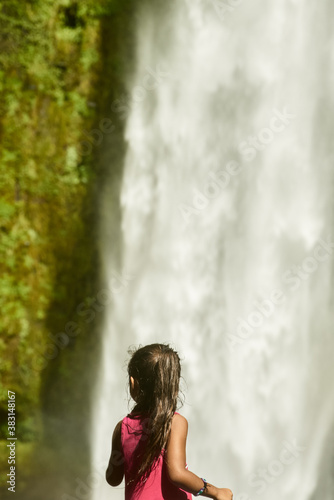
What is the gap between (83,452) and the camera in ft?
17.7

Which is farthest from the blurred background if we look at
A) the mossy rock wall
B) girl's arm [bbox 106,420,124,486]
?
girl's arm [bbox 106,420,124,486]

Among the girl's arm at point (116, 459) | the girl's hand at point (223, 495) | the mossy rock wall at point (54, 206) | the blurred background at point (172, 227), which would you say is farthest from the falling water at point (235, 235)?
the girl's hand at point (223, 495)

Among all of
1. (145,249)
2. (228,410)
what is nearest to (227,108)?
(145,249)

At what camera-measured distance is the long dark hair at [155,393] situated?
1.80 m

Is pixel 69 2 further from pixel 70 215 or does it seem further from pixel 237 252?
pixel 237 252

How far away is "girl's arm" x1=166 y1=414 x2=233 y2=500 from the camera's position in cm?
Result: 175

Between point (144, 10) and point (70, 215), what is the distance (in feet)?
7.54

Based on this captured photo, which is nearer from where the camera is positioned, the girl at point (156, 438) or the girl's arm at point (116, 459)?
→ the girl at point (156, 438)

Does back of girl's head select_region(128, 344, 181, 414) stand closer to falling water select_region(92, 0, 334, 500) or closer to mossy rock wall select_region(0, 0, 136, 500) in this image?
falling water select_region(92, 0, 334, 500)

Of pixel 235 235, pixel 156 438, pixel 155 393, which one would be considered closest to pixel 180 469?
pixel 156 438

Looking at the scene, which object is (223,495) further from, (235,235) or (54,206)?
(54,206)

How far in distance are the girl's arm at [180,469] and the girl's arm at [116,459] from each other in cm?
21

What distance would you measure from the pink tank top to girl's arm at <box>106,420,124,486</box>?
0.08ft

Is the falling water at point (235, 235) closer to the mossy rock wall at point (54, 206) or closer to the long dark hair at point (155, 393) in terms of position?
the mossy rock wall at point (54, 206)
